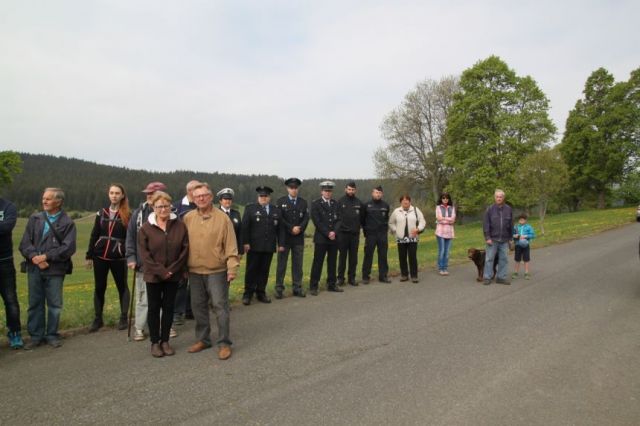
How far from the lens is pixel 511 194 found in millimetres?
30281

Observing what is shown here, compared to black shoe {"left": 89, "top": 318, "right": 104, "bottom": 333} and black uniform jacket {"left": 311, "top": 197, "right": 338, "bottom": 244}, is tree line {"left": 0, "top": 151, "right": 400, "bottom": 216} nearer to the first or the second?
black uniform jacket {"left": 311, "top": 197, "right": 338, "bottom": 244}

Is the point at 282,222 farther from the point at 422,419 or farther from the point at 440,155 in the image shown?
the point at 440,155

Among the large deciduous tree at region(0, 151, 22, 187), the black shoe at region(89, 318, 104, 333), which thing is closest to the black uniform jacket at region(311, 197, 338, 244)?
the black shoe at region(89, 318, 104, 333)

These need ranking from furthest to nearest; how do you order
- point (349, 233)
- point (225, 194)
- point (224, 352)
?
point (349, 233)
point (225, 194)
point (224, 352)

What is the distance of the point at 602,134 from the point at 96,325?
48926 mm

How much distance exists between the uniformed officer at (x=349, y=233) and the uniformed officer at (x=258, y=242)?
1968 mm

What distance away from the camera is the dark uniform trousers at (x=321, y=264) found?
862 centimetres

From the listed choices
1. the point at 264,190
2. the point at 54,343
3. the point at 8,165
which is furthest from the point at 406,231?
the point at 8,165

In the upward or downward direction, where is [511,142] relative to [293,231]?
upward

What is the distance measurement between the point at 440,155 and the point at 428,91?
5959 mm

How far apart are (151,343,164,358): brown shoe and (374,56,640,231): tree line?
23400mm

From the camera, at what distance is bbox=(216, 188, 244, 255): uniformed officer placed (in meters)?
7.43

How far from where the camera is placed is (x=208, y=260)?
17.1 ft

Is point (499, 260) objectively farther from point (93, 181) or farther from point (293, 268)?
point (93, 181)
